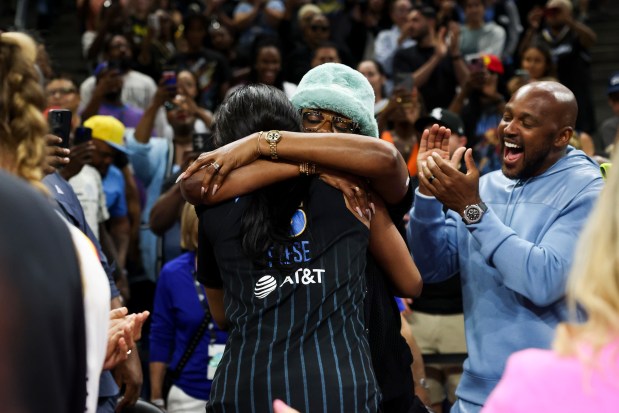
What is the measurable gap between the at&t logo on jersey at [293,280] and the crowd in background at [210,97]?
0.93 meters

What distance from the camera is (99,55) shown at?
1025 cm

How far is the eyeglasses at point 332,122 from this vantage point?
9.29ft

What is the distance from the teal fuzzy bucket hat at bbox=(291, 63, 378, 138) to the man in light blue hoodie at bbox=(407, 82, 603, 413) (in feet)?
1.22

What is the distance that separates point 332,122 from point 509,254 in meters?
0.74

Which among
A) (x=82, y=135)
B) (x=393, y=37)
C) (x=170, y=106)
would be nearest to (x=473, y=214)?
(x=82, y=135)

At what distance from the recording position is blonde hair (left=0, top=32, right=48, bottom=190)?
177 centimetres

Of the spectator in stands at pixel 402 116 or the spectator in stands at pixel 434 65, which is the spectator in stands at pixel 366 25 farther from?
the spectator in stands at pixel 402 116

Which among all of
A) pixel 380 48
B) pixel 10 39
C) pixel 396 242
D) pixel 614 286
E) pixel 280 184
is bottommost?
pixel 380 48

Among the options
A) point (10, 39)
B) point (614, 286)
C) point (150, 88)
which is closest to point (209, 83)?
point (150, 88)

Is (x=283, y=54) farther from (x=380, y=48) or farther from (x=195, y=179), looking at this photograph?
(x=195, y=179)

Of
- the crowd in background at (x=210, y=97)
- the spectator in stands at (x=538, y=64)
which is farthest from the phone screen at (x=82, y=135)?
the spectator in stands at (x=538, y=64)

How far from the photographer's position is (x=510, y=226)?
10.7ft

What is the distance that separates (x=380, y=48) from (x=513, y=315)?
8027mm

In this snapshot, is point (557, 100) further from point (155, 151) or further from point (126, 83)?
point (126, 83)
